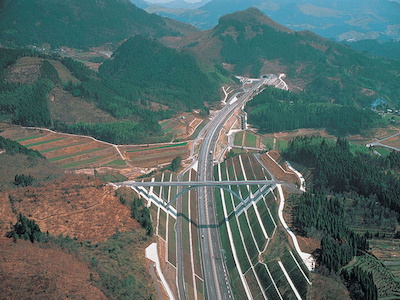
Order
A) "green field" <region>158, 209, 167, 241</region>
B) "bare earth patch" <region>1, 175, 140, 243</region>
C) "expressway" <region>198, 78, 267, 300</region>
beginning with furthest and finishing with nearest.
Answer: "green field" <region>158, 209, 167, 241</region>
"expressway" <region>198, 78, 267, 300</region>
"bare earth patch" <region>1, 175, 140, 243</region>

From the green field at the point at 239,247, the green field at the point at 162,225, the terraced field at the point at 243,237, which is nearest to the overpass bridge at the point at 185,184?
the terraced field at the point at 243,237

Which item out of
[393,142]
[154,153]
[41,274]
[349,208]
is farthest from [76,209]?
[393,142]

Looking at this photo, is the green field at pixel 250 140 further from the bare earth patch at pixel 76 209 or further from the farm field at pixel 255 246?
the bare earth patch at pixel 76 209

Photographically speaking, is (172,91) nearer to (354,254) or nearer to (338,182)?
(338,182)

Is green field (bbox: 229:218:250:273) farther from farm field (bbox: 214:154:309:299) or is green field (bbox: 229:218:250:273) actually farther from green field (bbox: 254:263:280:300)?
green field (bbox: 254:263:280:300)

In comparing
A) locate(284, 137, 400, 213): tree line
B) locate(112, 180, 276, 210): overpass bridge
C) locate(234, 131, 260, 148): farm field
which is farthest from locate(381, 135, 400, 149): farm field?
locate(112, 180, 276, 210): overpass bridge

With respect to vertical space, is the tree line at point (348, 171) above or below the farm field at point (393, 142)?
above

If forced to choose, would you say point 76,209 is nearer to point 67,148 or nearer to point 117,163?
point 117,163

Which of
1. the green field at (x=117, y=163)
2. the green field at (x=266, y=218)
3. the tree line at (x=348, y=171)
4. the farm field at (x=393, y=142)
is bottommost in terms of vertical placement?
the green field at (x=266, y=218)
